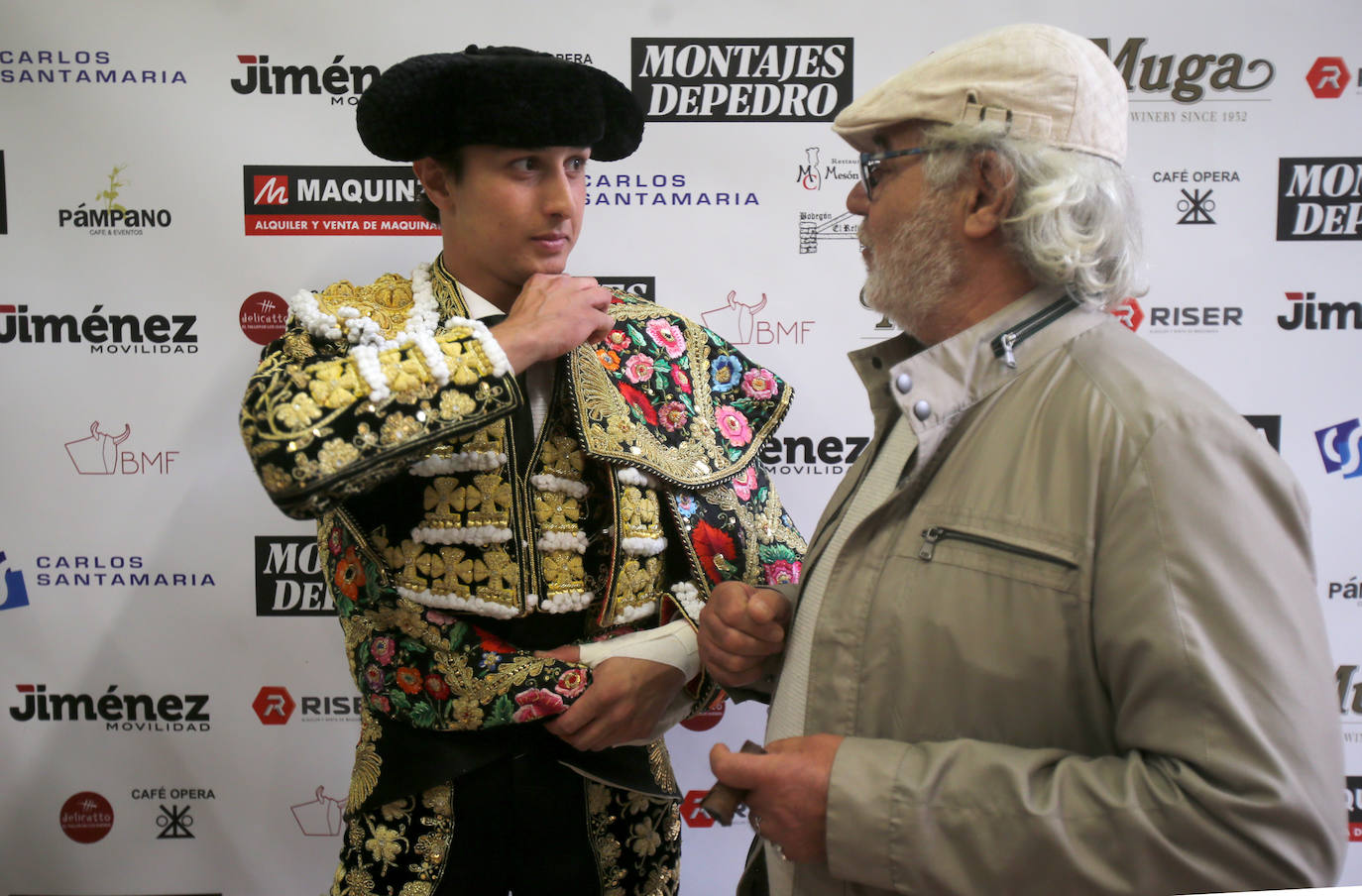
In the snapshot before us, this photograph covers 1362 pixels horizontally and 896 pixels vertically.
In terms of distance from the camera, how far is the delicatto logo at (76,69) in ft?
6.67

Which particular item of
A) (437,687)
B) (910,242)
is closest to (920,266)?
(910,242)

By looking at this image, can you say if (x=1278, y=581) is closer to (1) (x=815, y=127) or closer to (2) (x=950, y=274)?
(2) (x=950, y=274)

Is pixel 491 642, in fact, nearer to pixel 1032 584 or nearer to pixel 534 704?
pixel 534 704

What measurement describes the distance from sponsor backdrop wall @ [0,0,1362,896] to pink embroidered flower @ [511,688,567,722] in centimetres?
90

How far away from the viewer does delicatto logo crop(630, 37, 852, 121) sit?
206 centimetres

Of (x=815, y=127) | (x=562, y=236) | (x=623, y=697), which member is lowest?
(x=623, y=697)

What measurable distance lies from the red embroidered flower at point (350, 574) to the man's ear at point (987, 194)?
→ 1.00 m

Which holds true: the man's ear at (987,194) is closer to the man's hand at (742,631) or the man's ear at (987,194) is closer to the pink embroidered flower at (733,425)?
the man's hand at (742,631)

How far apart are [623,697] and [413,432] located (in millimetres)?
501

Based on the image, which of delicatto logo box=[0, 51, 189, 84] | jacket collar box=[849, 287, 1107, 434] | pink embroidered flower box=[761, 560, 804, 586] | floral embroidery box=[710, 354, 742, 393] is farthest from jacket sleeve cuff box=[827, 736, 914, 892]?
delicatto logo box=[0, 51, 189, 84]

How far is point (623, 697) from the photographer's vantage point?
138 centimetres

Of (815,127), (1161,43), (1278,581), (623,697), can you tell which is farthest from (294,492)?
(1161,43)

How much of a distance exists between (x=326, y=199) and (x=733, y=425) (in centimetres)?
111

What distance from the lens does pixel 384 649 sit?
1438 mm
